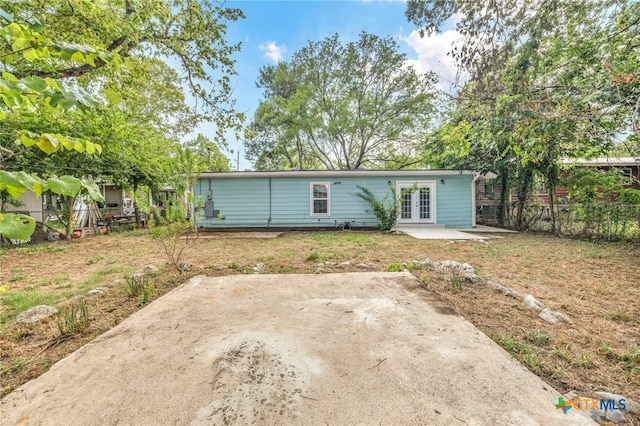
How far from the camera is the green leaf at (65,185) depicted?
914mm

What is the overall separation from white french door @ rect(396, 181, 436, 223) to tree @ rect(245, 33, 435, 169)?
6930 mm

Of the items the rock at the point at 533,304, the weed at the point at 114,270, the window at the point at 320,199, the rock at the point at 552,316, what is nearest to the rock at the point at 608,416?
the rock at the point at 552,316

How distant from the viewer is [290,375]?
170 cm

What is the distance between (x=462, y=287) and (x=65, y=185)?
3.77 metres

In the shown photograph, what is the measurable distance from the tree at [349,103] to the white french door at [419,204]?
22.7 feet

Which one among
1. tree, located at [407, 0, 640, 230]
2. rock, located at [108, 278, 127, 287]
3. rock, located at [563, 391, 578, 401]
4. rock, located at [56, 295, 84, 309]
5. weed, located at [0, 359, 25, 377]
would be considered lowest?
rock, located at [563, 391, 578, 401]

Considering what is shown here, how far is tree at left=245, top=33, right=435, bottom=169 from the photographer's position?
15531mm

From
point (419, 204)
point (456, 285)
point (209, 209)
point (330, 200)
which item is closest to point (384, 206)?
point (419, 204)

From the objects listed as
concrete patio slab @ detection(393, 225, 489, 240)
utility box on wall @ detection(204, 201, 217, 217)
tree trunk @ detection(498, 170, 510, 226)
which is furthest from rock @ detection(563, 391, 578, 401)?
tree trunk @ detection(498, 170, 510, 226)

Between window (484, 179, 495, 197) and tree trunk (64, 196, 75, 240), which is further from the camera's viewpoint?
window (484, 179, 495, 197)

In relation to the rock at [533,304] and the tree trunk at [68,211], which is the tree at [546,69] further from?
the tree trunk at [68,211]

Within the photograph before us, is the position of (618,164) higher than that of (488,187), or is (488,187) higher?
(618,164)

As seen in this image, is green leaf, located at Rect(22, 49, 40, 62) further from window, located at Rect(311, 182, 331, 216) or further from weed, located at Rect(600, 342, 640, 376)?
window, located at Rect(311, 182, 331, 216)

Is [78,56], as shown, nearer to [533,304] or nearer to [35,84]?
[35,84]
